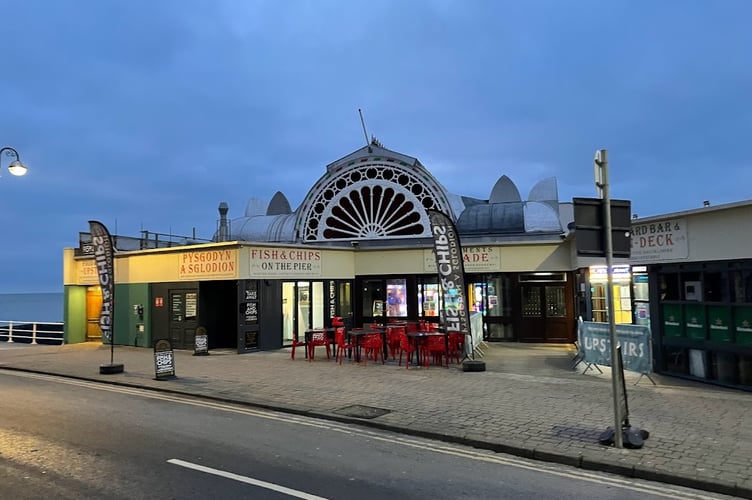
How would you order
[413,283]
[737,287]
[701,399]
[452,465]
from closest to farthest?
[452,465]
[701,399]
[737,287]
[413,283]

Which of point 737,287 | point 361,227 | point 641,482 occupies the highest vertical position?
point 361,227

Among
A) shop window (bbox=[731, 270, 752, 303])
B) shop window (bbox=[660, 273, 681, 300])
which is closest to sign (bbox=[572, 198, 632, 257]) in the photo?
shop window (bbox=[731, 270, 752, 303])

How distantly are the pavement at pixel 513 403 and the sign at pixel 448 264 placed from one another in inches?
56.0

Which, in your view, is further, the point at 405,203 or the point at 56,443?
the point at 405,203

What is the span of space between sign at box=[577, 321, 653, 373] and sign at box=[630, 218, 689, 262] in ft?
5.46

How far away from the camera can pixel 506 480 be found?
18.6ft

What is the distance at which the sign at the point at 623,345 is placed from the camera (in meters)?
10.7

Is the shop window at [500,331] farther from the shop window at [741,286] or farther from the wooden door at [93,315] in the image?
the wooden door at [93,315]

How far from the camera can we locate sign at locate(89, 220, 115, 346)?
15.1 m

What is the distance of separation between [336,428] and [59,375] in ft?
30.9

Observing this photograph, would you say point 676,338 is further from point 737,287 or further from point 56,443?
point 56,443

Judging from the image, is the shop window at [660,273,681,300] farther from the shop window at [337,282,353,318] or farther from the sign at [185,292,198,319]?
the sign at [185,292,198,319]

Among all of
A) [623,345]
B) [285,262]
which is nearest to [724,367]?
[623,345]

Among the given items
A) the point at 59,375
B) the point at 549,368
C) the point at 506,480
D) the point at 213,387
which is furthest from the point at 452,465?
the point at 59,375
